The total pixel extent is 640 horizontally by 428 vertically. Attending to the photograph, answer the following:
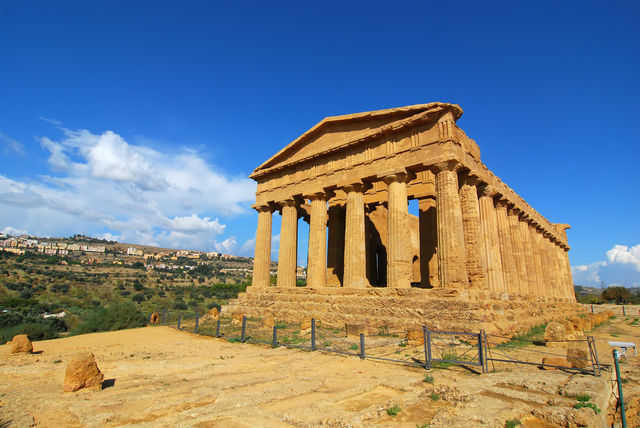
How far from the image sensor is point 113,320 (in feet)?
69.4

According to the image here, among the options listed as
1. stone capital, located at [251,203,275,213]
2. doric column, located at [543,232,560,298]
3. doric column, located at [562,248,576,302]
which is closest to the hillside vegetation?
stone capital, located at [251,203,275,213]

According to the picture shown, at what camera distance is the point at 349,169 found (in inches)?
772

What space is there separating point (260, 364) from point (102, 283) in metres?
45.9

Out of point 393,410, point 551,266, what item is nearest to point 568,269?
point 551,266

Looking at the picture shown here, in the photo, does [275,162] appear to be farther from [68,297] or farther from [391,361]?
[68,297]

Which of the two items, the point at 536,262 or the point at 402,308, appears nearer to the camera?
the point at 402,308

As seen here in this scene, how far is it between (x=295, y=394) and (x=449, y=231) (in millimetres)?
10565

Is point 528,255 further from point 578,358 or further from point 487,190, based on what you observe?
point 578,358

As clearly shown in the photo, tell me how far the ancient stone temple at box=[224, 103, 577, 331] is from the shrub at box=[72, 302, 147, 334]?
6.63 metres

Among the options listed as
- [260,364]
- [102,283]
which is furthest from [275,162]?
[102,283]

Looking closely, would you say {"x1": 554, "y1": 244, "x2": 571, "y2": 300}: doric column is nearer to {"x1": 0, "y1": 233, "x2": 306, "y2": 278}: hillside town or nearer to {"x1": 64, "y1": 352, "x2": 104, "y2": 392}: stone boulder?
{"x1": 64, "y1": 352, "x2": 104, "y2": 392}: stone boulder

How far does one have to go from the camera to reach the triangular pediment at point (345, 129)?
1633cm

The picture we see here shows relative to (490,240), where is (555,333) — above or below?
below

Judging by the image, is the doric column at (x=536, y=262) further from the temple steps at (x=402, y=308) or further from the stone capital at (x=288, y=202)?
the stone capital at (x=288, y=202)
